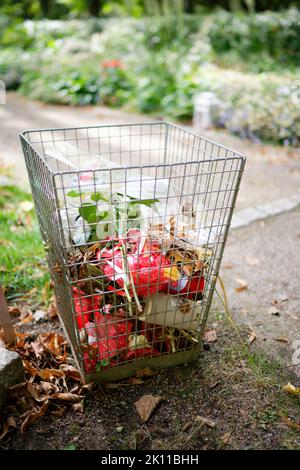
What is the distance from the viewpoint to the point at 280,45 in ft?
25.7

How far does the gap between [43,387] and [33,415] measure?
123mm

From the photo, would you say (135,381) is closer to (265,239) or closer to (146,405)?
(146,405)

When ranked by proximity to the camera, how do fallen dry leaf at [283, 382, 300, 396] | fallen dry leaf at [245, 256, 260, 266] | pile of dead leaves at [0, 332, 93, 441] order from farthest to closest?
fallen dry leaf at [245, 256, 260, 266]
fallen dry leaf at [283, 382, 300, 396]
pile of dead leaves at [0, 332, 93, 441]

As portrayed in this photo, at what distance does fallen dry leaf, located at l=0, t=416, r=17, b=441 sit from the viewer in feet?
4.13

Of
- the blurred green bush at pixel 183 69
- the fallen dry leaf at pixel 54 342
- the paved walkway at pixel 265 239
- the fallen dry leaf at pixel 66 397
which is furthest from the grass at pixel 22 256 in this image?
the blurred green bush at pixel 183 69

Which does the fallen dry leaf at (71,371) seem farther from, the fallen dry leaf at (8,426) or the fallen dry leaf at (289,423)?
the fallen dry leaf at (289,423)

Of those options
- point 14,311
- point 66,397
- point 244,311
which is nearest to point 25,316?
point 14,311

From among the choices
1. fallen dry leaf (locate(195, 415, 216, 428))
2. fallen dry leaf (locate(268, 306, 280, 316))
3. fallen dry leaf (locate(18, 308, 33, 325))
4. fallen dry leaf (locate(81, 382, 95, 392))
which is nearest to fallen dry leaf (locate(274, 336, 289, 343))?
fallen dry leaf (locate(268, 306, 280, 316))

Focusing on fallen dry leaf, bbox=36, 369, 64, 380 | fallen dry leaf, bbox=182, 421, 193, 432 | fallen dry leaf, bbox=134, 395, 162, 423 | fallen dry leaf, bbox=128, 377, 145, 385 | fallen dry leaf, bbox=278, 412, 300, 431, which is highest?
fallen dry leaf, bbox=278, 412, 300, 431

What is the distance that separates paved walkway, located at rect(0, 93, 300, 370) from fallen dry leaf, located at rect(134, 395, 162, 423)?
618mm

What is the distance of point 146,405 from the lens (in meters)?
1.37

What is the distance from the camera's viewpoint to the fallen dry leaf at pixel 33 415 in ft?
4.21

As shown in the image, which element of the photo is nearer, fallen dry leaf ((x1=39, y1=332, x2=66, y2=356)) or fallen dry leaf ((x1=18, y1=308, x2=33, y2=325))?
fallen dry leaf ((x1=39, y1=332, x2=66, y2=356))

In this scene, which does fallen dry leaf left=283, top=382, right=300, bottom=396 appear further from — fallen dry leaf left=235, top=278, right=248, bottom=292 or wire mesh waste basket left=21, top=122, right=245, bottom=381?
fallen dry leaf left=235, top=278, right=248, bottom=292
